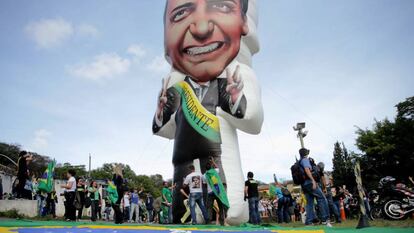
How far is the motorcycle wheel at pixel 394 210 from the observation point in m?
9.16

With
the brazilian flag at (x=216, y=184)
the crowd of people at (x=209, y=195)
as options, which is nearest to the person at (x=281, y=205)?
the crowd of people at (x=209, y=195)

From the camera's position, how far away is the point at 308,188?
7.38m

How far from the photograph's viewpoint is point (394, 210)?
9.27 metres

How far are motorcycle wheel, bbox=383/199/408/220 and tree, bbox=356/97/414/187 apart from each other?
2155cm

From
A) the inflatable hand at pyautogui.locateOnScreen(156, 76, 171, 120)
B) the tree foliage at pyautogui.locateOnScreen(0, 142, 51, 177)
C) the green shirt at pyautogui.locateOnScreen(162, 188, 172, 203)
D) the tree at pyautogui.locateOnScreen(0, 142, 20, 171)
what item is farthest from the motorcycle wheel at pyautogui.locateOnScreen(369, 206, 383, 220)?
the tree at pyautogui.locateOnScreen(0, 142, 20, 171)

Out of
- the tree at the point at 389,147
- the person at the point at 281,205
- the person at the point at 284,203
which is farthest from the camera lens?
the tree at the point at 389,147

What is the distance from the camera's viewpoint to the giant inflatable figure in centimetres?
1095

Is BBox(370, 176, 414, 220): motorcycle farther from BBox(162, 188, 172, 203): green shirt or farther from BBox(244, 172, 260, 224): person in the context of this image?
BBox(162, 188, 172, 203): green shirt

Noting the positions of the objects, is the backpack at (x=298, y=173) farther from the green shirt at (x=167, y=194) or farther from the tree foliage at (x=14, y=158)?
the tree foliage at (x=14, y=158)

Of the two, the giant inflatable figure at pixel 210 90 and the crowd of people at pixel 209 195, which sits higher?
the giant inflatable figure at pixel 210 90

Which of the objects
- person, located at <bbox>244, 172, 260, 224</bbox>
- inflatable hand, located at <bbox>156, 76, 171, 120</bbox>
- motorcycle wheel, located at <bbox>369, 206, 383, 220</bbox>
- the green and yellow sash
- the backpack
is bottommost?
motorcycle wheel, located at <bbox>369, 206, 383, 220</bbox>

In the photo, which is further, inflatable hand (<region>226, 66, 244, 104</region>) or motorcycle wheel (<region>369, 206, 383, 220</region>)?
inflatable hand (<region>226, 66, 244, 104</region>)

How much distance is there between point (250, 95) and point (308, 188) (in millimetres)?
4625

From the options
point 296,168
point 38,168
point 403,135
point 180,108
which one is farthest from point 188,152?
point 38,168
